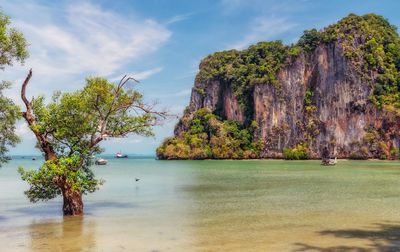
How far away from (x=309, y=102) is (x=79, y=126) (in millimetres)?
85290

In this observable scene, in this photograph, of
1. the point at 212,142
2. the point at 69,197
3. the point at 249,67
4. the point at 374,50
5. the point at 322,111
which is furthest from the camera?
the point at 249,67

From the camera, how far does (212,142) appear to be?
326 ft

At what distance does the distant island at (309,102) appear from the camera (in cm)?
8169

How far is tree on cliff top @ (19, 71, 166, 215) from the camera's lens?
41.9 feet

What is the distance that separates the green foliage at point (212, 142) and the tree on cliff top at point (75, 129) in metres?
82.3

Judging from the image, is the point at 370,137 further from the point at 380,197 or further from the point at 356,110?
the point at 380,197

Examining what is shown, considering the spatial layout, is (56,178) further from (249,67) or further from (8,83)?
(249,67)

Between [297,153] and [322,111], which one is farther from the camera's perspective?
[322,111]

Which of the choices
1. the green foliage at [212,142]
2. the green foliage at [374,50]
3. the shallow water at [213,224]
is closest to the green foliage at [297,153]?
the green foliage at [212,142]

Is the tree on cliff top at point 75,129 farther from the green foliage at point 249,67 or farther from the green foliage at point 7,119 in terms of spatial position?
the green foliage at point 249,67

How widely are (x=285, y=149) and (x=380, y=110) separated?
2259 cm

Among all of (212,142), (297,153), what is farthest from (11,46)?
(212,142)

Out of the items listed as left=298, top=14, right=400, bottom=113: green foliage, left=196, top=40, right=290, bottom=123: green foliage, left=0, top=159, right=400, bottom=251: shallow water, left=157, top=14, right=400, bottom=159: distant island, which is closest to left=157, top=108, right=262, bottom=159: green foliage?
left=157, top=14, right=400, bottom=159: distant island

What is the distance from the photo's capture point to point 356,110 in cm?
8325
